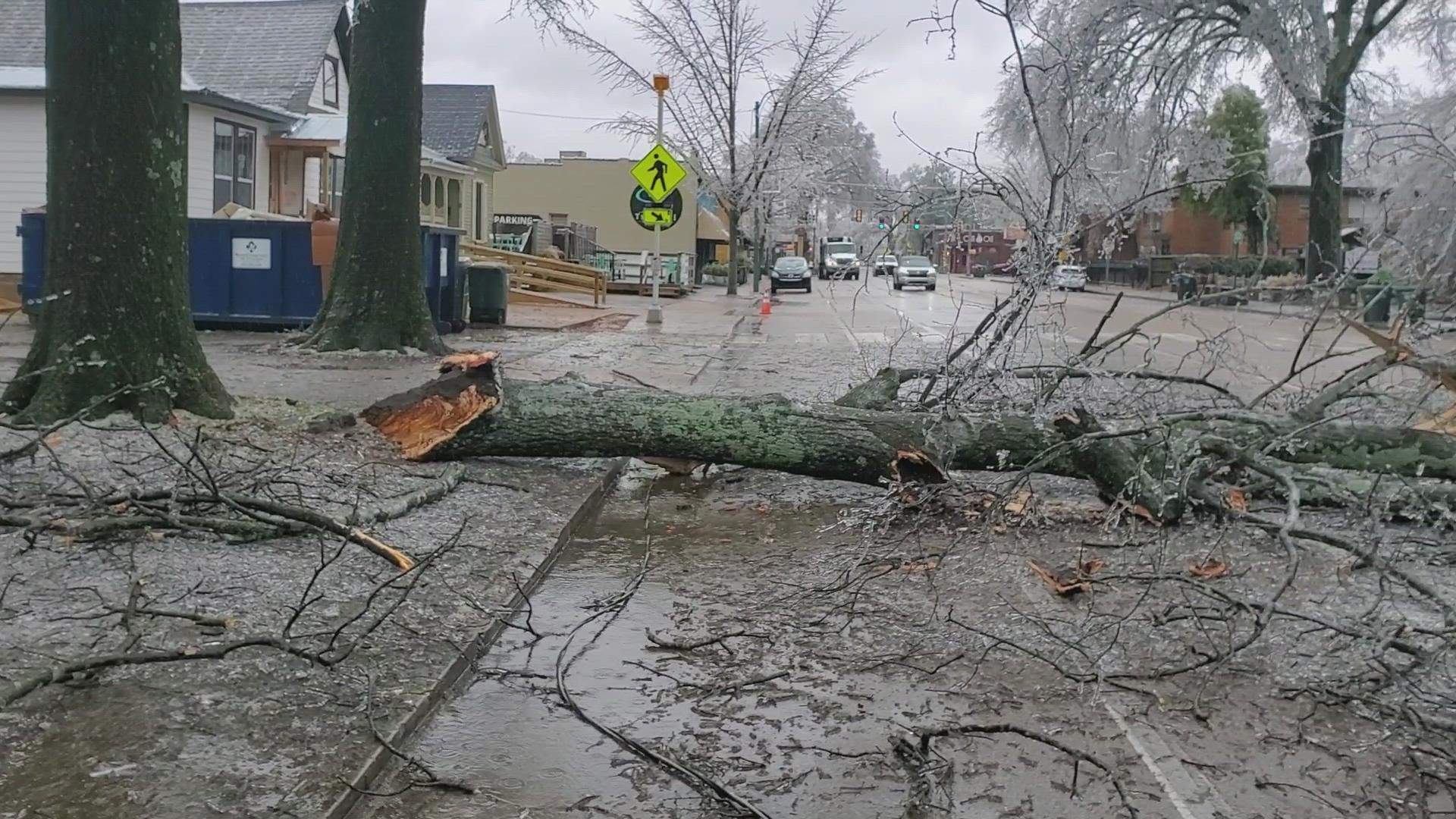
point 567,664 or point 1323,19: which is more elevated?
point 1323,19

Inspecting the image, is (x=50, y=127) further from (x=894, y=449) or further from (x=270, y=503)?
(x=894, y=449)

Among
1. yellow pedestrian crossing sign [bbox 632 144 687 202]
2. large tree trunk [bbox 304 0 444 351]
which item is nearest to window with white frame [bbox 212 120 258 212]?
yellow pedestrian crossing sign [bbox 632 144 687 202]

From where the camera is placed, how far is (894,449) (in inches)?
305

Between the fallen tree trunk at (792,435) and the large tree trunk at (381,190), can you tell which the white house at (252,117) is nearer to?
the large tree trunk at (381,190)

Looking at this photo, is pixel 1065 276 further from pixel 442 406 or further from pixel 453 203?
pixel 453 203

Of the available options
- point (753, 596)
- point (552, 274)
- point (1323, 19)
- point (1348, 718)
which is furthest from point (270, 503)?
point (1323, 19)

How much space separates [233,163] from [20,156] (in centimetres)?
382

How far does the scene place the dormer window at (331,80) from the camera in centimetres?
3241

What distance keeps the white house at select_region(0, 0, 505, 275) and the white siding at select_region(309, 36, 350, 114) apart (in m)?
0.04

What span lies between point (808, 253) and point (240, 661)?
103484mm

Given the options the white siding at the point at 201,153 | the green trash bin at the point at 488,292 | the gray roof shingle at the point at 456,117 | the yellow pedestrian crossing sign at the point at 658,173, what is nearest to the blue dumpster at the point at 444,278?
the green trash bin at the point at 488,292

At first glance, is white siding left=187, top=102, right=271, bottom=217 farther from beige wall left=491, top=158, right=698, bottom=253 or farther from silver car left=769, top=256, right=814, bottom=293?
beige wall left=491, top=158, right=698, bottom=253

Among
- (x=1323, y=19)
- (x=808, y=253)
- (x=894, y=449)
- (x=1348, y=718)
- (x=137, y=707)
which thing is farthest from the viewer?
(x=808, y=253)

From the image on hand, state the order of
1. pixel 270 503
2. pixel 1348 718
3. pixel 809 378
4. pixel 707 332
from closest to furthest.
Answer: pixel 1348 718
pixel 270 503
pixel 809 378
pixel 707 332
